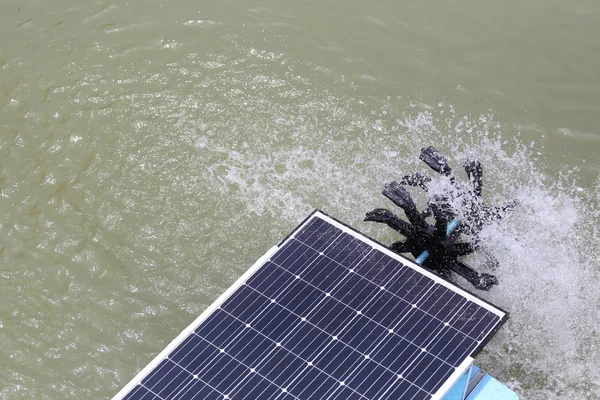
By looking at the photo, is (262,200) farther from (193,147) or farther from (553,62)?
(553,62)

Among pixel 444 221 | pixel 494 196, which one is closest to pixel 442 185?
pixel 444 221

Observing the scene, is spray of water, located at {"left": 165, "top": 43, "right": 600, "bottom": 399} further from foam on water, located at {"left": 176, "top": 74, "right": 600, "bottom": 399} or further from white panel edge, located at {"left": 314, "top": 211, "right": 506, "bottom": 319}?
white panel edge, located at {"left": 314, "top": 211, "right": 506, "bottom": 319}

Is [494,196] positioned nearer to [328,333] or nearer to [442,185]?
[442,185]

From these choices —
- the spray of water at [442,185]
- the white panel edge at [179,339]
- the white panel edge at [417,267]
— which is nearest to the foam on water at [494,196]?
the spray of water at [442,185]

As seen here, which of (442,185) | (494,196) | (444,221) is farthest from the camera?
(494,196)

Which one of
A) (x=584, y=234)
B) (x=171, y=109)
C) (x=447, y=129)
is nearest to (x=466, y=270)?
(x=584, y=234)

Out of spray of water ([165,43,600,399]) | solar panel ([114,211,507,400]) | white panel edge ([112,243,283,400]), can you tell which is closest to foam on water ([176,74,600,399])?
spray of water ([165,43,600,399])
